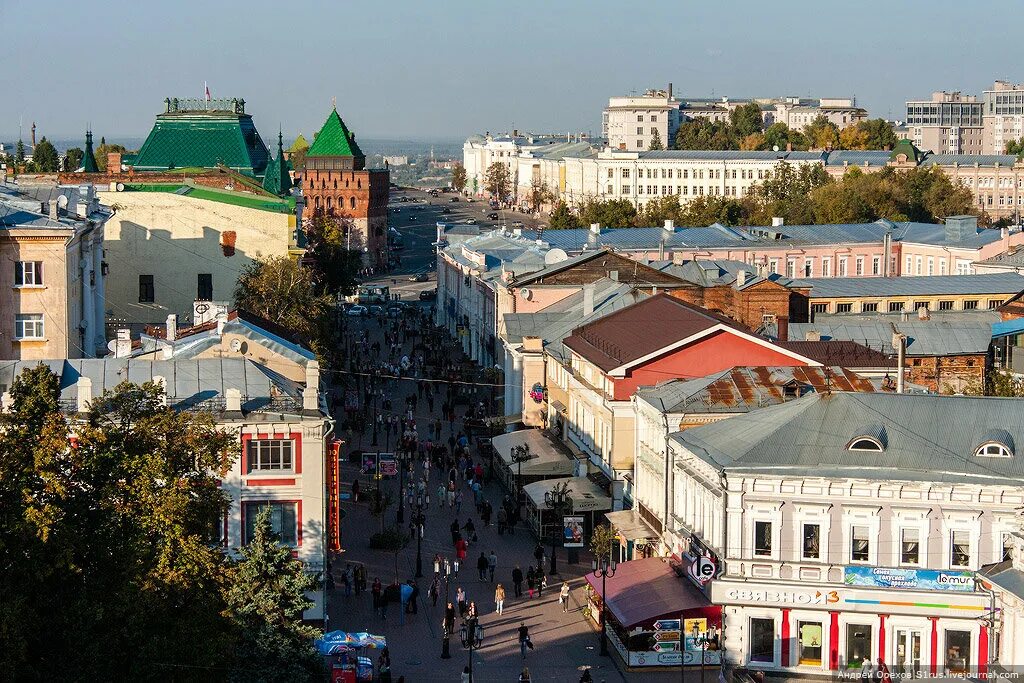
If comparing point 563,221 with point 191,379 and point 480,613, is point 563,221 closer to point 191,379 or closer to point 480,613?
point 480,613

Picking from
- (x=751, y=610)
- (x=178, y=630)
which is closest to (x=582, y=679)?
(x=751, y=610)

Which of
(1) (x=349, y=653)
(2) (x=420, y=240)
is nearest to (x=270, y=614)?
(1) (x=349, y=653)

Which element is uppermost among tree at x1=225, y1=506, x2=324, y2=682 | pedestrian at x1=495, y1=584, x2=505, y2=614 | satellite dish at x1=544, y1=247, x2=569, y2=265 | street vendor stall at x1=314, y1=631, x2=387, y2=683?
satellite dish at x1=544, y1=247, x2=569, y2=265

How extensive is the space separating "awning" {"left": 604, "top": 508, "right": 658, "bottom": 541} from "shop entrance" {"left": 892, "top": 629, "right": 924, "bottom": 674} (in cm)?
665

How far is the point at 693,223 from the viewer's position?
111375mm

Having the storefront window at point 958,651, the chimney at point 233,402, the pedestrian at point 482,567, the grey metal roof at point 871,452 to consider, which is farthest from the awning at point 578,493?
the storefront window at point 958,651

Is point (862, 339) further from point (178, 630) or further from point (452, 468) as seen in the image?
point (178, 630)

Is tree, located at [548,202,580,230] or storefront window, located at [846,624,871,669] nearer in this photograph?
storefront window, located at [846,624,871,669]

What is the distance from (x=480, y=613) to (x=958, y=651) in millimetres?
9664

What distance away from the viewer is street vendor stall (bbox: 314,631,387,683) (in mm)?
30031

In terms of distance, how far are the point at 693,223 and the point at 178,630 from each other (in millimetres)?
89549

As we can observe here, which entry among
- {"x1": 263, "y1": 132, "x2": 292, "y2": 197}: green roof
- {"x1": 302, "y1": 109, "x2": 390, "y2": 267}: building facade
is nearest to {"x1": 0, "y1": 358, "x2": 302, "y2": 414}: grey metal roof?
{"x1": 263, "y1": 132, "x2": 292, "y2": 197}: green roof

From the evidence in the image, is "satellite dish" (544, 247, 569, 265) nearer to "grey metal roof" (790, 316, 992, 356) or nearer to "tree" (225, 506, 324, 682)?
"grey metal roof" (790, 316, 992, 356)

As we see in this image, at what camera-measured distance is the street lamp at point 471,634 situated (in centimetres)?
3250
